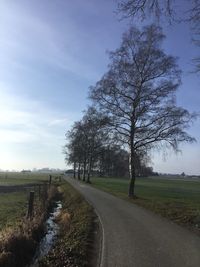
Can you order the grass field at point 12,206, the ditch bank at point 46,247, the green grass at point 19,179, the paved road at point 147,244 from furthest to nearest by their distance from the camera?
the green grass at point 19,179
the grass field at point 12,206
the ditch bank at point 46,247
the paved road at point 147,244

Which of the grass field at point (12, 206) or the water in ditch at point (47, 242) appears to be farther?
the grass field at point (12, 206)

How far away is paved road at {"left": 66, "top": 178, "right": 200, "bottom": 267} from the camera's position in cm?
1064

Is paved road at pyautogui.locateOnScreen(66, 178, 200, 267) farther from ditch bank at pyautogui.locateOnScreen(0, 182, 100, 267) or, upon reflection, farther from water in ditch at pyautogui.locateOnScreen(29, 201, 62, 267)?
water in ditch at pyautogui.locateOnScreen(29, 201, 62, 267)

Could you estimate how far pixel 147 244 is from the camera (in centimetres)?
1282

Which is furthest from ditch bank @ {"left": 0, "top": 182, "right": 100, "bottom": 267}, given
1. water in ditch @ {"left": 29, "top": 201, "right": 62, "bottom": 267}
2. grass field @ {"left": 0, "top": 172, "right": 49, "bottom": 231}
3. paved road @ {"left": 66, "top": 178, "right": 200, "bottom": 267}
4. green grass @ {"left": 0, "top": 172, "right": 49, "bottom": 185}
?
green grass @ {"left": 0, "top": 172, "right": 49, "bottom": 185}

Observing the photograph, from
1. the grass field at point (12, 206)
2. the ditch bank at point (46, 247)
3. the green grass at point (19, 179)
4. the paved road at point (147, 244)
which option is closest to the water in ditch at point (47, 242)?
the ditch bank at point (46, 247)

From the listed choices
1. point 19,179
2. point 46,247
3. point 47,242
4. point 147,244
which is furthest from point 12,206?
point 19,179

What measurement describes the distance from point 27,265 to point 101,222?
264 inches

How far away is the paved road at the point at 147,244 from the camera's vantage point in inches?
419

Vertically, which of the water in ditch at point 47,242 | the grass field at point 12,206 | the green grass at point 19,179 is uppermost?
the green grass at point 19,179

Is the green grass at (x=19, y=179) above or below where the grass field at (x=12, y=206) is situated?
above

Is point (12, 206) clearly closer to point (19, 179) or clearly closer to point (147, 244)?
point (147, 244)

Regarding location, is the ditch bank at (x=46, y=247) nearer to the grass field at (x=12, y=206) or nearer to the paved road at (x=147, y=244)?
the paved road at (x=147, y=244)

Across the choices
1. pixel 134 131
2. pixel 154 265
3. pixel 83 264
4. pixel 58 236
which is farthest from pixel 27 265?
pixel 134 131
